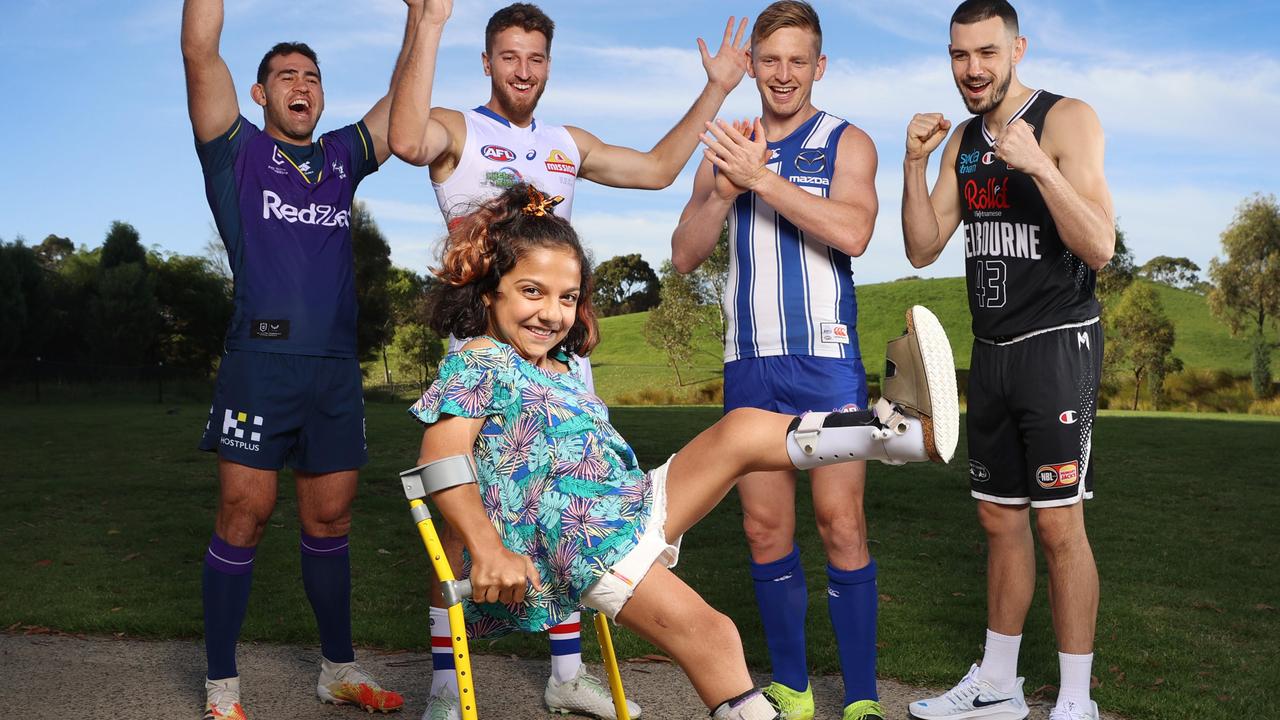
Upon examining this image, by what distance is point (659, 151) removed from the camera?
500 cm

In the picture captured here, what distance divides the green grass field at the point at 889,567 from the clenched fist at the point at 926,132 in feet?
8.16

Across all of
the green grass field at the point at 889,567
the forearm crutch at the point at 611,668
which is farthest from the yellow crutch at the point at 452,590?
the green grass field at the point at 889,567

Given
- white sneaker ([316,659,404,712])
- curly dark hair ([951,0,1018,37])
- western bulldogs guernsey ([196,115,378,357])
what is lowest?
white sneaker ([316,659,404,712])

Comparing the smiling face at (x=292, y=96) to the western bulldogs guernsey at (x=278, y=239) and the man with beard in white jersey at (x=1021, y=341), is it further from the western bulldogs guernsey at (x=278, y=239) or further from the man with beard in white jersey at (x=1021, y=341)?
the man with beard in white jersey at (x=1021, y=341)

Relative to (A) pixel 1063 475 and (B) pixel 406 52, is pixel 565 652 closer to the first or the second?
(A) pixel 1063 475

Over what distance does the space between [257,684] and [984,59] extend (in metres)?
4.21

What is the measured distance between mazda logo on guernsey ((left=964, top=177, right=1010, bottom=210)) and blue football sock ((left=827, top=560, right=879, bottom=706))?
1.58 m

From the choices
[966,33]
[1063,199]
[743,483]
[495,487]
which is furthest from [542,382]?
[966,33]

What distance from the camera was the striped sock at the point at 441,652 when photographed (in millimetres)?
4305

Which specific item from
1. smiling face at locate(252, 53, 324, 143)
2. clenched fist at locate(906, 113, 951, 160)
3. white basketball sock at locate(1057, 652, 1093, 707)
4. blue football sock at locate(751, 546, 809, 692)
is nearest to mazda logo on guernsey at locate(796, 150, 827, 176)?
clenched fist at locate(906, 113, 951, 160)

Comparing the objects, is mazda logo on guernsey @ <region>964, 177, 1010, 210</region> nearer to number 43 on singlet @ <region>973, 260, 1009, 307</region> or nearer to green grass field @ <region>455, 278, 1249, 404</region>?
number 43 on singlet @ <region>973, 260, 1009, 307</region>

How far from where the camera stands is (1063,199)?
161 inches

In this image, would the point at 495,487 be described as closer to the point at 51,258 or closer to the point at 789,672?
the point at 789,672

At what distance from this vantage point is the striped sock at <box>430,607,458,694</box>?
14.1 feet
